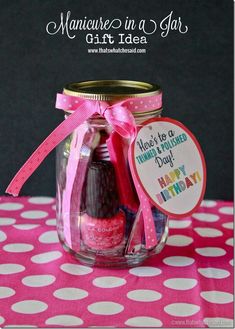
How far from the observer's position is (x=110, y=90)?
77 centimetres

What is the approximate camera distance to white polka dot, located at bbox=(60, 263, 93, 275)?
30.0 inches

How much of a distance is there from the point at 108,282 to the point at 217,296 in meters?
0.13

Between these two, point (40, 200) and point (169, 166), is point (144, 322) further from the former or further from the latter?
point (40, 200)

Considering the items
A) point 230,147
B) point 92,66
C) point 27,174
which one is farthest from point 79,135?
point 230,147

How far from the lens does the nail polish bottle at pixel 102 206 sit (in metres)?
0.73

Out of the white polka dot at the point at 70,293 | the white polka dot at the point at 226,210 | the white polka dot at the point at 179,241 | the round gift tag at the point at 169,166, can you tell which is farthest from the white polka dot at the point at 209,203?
the white polka dot at the point at 70,293

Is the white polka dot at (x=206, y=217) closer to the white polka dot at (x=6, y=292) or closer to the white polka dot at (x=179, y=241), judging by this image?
the white polka dot at (x=179, y=241)

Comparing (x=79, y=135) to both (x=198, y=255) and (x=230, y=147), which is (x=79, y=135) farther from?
(x=230, y=147)

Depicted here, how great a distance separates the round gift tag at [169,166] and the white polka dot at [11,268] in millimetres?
182

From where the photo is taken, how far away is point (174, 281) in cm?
74

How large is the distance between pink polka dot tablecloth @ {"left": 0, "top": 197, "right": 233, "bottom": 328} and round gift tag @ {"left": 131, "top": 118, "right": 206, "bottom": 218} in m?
0.08

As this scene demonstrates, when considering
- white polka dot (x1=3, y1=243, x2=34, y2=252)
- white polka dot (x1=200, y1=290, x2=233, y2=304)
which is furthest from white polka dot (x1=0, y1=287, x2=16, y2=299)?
white polka dot (x1=200, y1=290, x2=233, y2=304)

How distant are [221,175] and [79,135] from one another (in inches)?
13.4

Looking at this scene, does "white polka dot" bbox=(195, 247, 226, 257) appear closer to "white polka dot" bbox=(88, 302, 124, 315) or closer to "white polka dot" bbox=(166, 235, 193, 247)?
"white polka dot" bbox=(166, 235, 193, 247)
